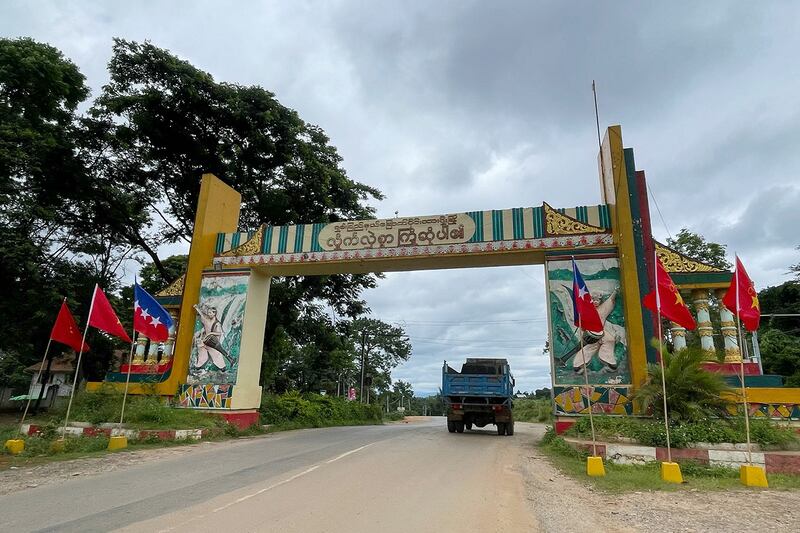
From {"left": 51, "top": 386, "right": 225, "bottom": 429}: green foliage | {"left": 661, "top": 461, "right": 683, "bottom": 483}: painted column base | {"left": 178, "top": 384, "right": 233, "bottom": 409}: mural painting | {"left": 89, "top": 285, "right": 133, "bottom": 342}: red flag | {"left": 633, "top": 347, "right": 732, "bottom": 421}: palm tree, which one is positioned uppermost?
{"left": 89, "top": 285, "right": 133, "bottom": 342}: red flag

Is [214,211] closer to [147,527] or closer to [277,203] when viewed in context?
[277,203]

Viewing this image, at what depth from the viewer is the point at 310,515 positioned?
5.11 m

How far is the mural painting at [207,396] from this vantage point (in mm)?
14469

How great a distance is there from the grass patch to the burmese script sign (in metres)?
6.90

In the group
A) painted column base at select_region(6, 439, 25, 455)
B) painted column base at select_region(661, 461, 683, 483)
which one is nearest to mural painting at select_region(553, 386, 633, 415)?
painted column base at select_region(661, 461, 683, 483)

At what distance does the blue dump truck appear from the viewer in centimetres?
1531

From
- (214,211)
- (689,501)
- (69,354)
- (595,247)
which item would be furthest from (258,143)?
(689,501)

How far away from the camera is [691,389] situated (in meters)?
9.49

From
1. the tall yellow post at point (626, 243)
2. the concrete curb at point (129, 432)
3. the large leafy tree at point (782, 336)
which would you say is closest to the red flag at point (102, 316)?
the concrete curb at point (129, 432)

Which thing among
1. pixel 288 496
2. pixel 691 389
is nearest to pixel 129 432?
pixel 288 496

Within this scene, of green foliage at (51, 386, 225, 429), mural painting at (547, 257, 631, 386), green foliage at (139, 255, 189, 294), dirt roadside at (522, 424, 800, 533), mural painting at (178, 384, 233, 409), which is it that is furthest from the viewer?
green foliage at (139, 255, 189, 294)

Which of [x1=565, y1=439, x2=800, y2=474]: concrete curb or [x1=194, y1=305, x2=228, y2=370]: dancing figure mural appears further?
[x1=194, y1=305, x2=228, y2=370]: dancing figure mural

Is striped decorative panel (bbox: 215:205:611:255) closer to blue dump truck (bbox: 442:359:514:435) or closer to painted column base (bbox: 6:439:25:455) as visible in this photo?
blue dump truck (bbox: 442:359:514:435)

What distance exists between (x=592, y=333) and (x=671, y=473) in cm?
512
